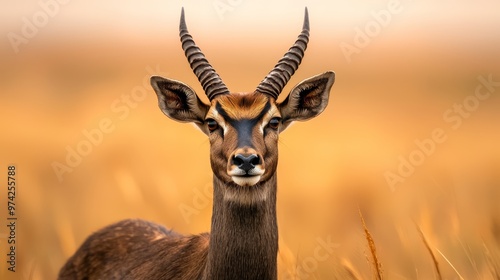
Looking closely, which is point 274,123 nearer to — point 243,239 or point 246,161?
point 246,161

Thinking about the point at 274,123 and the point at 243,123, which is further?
the point at 274,123

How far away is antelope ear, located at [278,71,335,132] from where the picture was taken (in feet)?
32.0

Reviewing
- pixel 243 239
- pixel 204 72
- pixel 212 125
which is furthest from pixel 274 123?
pixel 243 239

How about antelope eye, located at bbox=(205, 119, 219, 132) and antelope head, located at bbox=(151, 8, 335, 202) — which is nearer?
antelope head, located at bbox=(151, 8, 335, 202)

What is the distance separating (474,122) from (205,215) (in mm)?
8734

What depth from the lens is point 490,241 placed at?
9.56 metres

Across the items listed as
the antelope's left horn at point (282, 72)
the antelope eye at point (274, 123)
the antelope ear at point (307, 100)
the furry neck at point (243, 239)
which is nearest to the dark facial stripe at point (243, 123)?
the antelope eye at point (274, 123)

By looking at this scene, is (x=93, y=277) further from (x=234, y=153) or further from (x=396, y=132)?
(x=396, y=132)

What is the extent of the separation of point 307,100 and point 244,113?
0.95m

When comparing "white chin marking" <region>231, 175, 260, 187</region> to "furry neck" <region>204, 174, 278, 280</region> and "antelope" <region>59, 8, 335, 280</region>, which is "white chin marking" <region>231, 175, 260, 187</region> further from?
"furry neck" <region>204, 174, 278, 280</region>

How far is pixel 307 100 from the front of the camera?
1001 cm

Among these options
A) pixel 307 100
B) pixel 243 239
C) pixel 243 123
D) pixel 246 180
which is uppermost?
pixel 307 100

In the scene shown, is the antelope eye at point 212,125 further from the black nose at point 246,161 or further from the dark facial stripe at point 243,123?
the black nose at point 246,161

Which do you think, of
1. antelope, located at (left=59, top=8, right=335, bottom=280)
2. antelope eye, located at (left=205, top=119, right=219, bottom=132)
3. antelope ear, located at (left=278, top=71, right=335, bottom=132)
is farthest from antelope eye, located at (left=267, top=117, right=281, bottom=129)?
antelope eye, located at (left=205, top=119, right=219, bottom=132)
